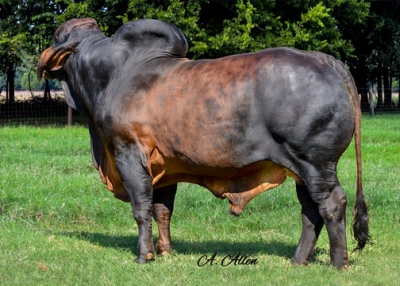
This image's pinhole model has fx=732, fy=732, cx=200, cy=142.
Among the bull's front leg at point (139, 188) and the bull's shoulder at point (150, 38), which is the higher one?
the bull's shoulder at point (150, 38)

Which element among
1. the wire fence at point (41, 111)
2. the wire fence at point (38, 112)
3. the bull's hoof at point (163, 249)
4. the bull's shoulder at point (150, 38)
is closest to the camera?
the bull's shoulder at point (150, 38)

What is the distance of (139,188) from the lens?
6.29 meters

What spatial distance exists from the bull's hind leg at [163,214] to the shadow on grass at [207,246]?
167 millimetres

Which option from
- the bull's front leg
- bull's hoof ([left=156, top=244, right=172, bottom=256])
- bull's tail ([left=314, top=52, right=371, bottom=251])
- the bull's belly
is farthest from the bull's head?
bull's tail ([left=314, top=52, right=371, bottom=251])

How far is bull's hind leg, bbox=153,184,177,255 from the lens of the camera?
6844 mm

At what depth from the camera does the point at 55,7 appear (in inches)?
970

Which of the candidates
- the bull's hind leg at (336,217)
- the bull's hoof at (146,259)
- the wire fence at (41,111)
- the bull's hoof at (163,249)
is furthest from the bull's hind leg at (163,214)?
the wire fence at (41,111)

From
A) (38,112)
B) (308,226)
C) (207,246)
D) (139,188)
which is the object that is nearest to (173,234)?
(207,246)

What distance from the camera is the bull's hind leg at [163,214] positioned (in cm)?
684

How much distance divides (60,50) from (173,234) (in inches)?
91.5

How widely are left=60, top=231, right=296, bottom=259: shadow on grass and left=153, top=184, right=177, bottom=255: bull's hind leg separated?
167 mm

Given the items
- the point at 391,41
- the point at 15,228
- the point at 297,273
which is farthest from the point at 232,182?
the point at 391,41

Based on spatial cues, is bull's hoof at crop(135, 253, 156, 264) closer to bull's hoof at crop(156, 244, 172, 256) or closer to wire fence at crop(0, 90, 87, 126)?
bull's hoof at crop(156, 244, 172, 256)

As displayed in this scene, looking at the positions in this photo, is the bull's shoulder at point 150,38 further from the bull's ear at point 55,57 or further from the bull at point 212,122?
the bull's ear at point 55,57
